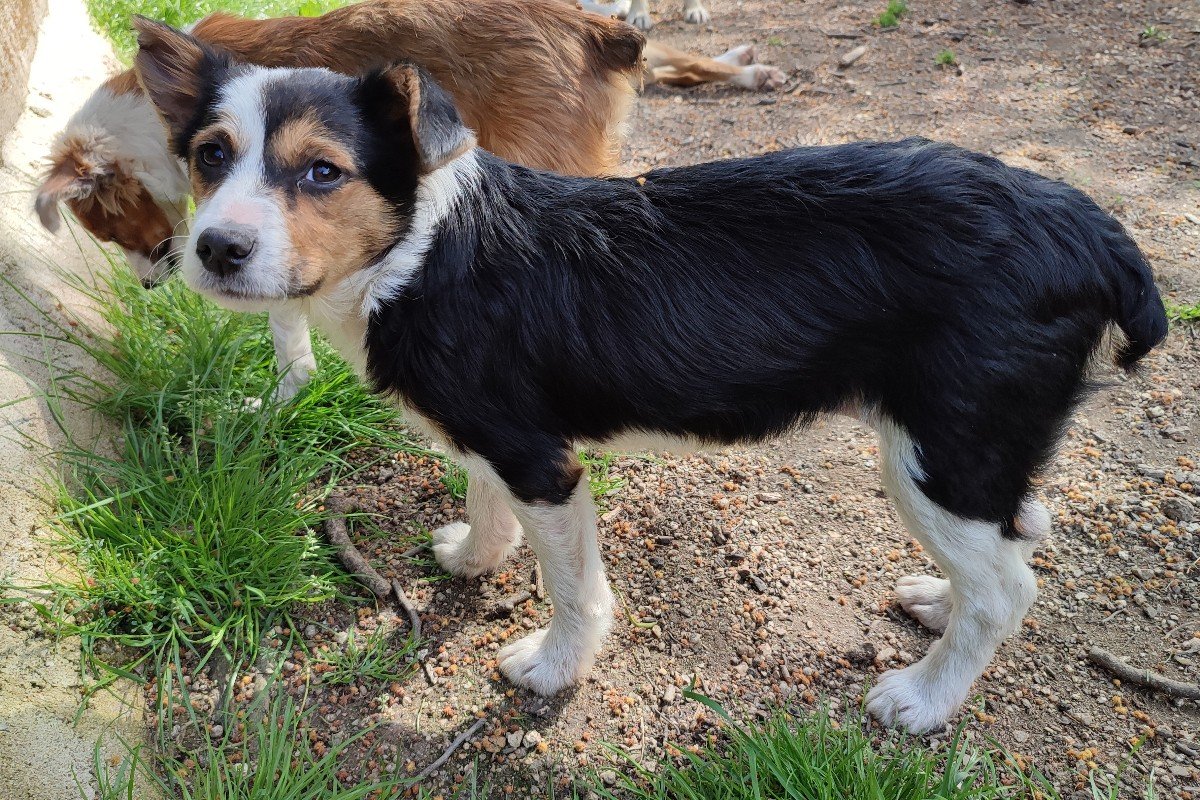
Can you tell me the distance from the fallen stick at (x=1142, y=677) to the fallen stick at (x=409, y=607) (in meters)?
2.44

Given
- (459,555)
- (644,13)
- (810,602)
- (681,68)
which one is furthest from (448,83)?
(644,13)

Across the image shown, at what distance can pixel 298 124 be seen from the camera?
8.20 feet

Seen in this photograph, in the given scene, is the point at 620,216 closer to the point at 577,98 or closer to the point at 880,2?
the point at 577,98

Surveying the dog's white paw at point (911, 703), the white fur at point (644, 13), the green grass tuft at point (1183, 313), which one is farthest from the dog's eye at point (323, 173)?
the white fur at point (644, 13)

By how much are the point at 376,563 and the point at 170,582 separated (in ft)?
2.50

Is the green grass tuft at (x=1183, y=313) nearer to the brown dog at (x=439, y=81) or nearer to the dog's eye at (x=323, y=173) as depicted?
the brown dog at (x=439, y=81)

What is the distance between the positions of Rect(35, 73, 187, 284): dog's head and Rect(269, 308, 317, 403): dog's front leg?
0.72m

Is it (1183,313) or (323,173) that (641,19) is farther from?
(323,173)

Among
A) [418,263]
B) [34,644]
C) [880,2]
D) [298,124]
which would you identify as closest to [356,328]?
[418,263]

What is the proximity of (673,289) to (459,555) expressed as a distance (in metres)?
1.55

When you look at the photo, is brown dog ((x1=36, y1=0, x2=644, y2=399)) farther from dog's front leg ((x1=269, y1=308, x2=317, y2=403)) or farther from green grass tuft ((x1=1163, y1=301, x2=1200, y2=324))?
green grass tuft ((x1=1163, y1=301, x2=1200, y2=324))

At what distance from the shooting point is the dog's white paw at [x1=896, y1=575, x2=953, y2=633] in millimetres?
3295

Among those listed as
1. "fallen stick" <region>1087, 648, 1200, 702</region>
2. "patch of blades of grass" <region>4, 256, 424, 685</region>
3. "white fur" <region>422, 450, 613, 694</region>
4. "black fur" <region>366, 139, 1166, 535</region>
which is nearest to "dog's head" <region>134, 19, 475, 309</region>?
"black fur" <region>366, 139, 1166, 535</region>

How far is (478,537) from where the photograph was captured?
3463 millimetres
